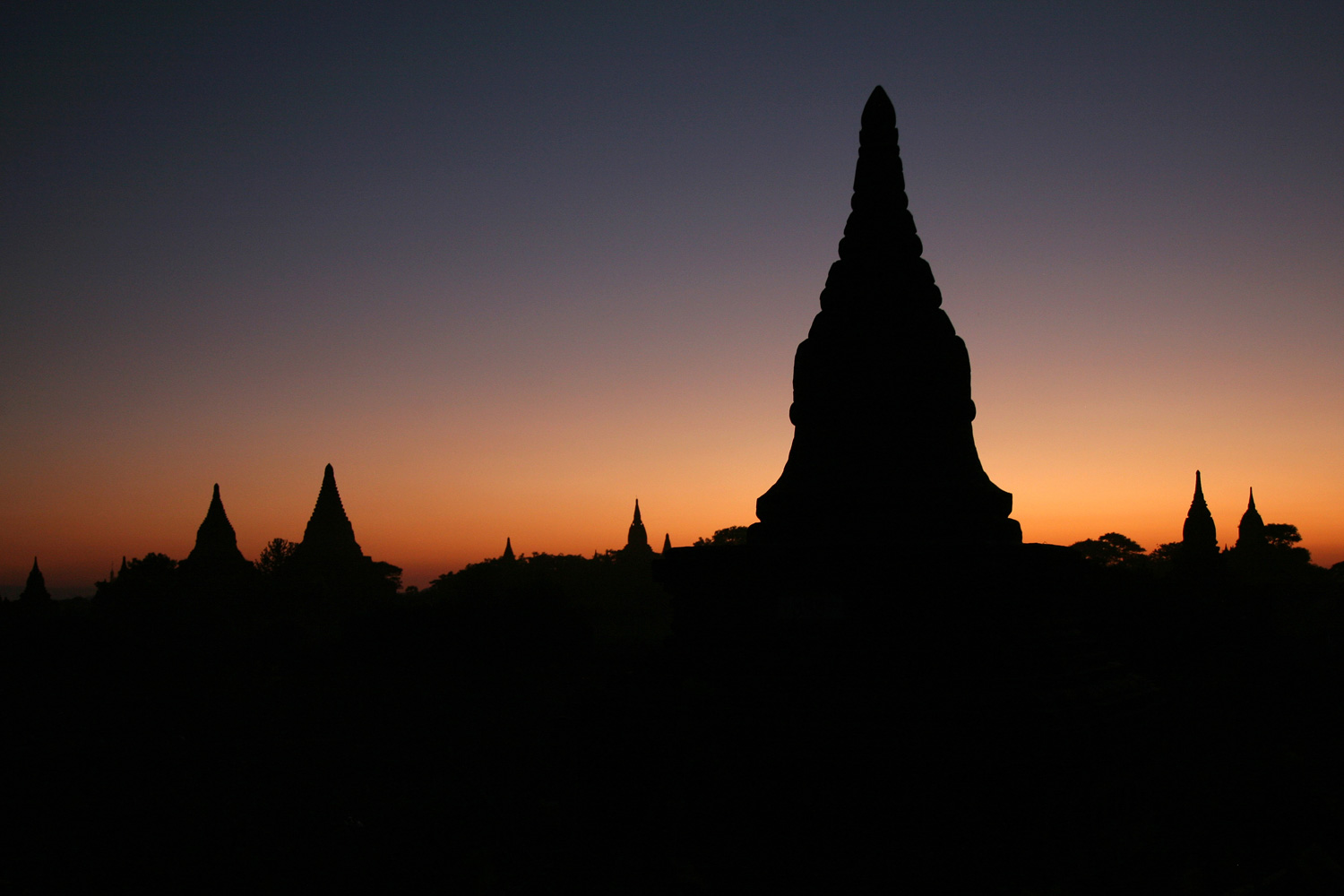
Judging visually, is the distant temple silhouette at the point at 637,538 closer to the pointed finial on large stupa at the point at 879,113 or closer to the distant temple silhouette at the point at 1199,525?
the distant temple silhouette at the point at 1199,525

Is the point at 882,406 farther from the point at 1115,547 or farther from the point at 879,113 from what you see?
the point at 1115,547

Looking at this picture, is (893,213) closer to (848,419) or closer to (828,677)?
(848,419)

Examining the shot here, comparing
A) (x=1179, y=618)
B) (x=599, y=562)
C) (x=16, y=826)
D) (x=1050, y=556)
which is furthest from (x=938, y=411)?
(x=599, y=562)

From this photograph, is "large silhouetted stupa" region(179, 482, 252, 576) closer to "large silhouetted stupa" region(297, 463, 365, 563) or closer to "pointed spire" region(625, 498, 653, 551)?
"large silhouetted stupa" region(297, 463, 365, 563)

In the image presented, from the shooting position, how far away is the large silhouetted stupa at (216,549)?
119 feet

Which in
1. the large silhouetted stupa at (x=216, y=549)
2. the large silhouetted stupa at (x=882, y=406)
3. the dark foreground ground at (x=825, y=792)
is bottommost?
the dark foreground ground at (x=825, y=792)

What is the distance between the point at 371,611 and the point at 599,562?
40.5 metres

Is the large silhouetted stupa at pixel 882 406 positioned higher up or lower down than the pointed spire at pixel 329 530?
lower down

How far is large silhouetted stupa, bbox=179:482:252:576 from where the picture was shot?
36.2 meters

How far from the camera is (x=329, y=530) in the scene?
3931 centimetres

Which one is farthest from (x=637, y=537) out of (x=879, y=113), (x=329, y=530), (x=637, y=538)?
(x=879, y=113)

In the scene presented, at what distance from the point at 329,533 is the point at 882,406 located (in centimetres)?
3782

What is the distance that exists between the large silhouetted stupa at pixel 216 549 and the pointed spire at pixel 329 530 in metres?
2.86

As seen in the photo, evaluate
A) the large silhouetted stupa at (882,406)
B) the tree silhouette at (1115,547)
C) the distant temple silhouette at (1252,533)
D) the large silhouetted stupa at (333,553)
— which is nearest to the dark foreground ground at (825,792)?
the large silhouetted stupa at (882,406)
